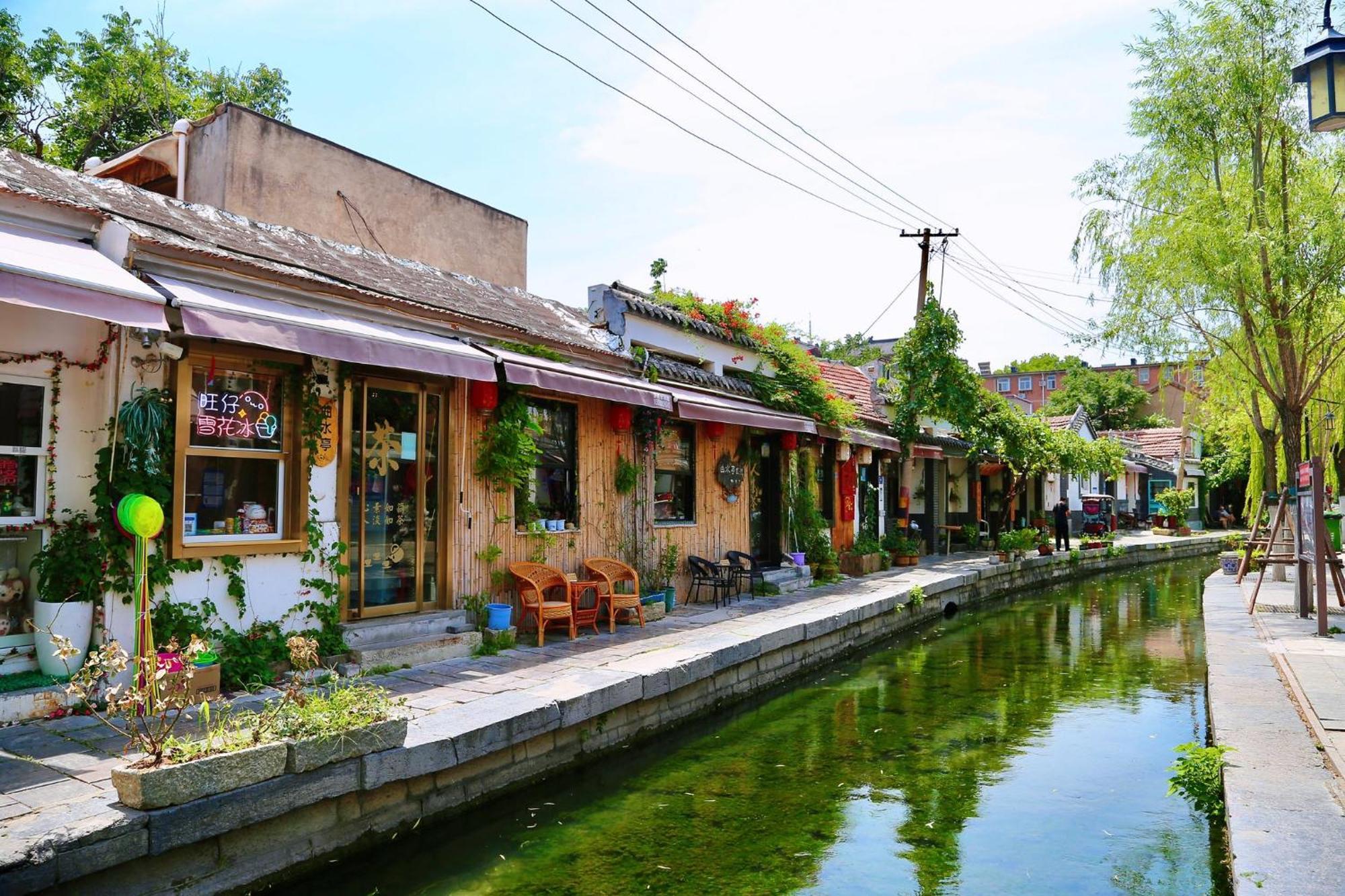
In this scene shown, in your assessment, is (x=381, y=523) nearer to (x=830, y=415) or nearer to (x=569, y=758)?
(x=569, y=758)

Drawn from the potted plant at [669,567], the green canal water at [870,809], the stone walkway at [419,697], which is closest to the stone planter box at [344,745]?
the stone walkway at [419,697]

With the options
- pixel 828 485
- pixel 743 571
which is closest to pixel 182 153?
pixel 743 571

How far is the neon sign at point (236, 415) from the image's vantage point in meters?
6.63

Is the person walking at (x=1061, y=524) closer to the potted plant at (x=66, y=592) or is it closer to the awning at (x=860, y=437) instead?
the awning at (x=860, y=437)

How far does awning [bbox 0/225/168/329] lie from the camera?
4.75 m

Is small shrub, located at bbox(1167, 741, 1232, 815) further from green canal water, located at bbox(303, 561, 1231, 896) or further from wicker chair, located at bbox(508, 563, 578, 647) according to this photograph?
wicker chair, located at bbox(508, 563, 578, 647)

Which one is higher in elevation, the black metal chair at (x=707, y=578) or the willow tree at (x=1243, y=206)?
the willow tree at (x=1243, y=206)

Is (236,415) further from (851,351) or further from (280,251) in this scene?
(851,351)

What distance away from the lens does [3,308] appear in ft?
18.4

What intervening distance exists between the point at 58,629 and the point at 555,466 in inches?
209

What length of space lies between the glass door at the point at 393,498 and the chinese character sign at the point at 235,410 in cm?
78

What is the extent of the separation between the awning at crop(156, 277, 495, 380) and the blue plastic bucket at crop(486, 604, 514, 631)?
92.8 inches

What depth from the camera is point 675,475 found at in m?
12.6

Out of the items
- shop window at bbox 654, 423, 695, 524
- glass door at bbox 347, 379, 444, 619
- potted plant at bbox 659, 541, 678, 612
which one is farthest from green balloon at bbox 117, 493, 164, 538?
shop window at bbox 654, 423, 695, 524
